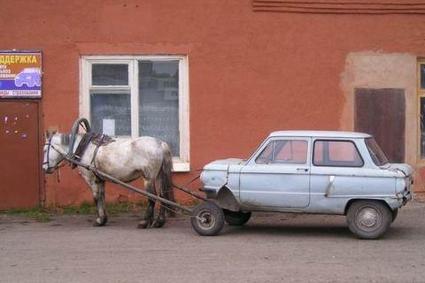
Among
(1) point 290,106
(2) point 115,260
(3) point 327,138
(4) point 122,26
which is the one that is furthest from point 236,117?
(2) point 115,260

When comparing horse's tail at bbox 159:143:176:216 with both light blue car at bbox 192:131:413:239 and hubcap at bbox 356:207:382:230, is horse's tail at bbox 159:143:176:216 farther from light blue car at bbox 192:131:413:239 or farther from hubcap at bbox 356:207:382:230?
hubcap at bbox 356:207:382:230

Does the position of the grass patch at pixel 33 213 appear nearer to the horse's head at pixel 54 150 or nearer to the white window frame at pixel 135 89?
the horse's head at pixel 54 150

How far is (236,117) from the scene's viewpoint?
14.0 m

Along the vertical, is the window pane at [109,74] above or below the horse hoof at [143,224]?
above

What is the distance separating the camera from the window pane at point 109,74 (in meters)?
13.9

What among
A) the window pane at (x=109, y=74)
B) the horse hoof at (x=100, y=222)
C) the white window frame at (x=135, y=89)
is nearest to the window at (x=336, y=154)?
the horse hoof at (x=100, y=222)

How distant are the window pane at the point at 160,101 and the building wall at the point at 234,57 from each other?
0.36 metres

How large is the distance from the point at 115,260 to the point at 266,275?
2.07 m

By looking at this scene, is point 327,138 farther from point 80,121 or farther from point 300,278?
point 80,121

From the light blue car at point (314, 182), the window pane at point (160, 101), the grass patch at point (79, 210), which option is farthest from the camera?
the window pane at point (160, 101)

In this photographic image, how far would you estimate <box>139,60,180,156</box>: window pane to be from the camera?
14.1m

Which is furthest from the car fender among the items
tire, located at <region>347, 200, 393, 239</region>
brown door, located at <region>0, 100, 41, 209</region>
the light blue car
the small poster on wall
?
the small poster on wall

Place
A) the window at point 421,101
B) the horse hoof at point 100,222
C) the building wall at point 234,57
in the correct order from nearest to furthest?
the horse hoof at point 100,222 < the building wall at point 234,57 < the window at point 421,101

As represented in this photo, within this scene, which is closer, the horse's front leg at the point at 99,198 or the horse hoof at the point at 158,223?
the horse hoof at the point at 158,223
